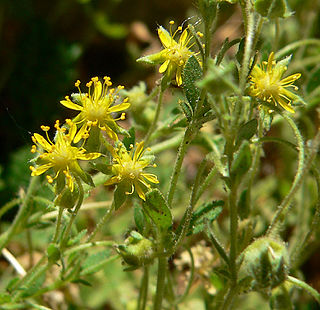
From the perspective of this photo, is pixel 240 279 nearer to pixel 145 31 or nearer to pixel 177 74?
pixel 177 74

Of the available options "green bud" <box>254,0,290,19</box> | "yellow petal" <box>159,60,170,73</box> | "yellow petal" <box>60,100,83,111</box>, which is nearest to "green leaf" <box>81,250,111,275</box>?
"yellow petal" <box>60,100,83,111</box>

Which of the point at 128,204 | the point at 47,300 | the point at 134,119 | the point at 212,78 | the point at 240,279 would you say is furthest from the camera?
the point at 128,204

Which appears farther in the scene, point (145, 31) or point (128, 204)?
point (145, 31)

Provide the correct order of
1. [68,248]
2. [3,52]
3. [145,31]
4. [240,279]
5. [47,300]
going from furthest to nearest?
[145,31]
[3,52]
[47,300]
[68,248]
[240,279]

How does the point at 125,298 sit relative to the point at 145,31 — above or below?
below

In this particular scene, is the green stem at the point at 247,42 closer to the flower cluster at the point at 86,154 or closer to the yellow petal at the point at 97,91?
the flower cluster at the point at 86,154

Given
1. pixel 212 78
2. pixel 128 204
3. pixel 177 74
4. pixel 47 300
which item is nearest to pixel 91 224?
pixel 128 204

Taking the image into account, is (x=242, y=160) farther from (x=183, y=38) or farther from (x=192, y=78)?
(x=183, y=38)
